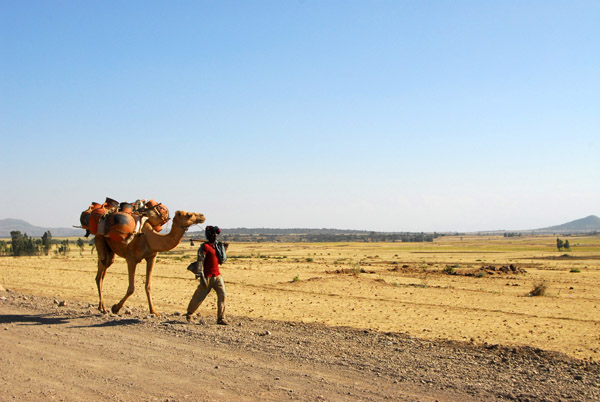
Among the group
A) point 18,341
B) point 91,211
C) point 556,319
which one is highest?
point 91,211

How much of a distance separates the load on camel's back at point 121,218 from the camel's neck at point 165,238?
0.44 m

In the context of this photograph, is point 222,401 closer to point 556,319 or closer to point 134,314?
point 134,314

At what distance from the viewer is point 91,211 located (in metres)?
14.1

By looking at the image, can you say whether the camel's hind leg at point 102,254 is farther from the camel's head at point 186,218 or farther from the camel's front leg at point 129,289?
the camel's head at point 186,218

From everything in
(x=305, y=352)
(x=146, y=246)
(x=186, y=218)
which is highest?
(x=186, y=218)

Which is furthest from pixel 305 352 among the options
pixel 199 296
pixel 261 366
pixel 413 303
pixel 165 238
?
pixel 413 303

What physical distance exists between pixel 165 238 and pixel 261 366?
5446 millimetres

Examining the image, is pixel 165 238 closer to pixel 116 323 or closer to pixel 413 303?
pixel 116 323

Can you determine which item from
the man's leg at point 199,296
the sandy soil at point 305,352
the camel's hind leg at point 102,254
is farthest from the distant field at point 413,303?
the man's leg at point 199,296

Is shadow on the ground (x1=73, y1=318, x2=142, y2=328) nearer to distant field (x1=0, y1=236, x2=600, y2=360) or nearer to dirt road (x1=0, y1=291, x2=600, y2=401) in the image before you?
dirt road (x1=0, y1=291, x2=600, y2=401)

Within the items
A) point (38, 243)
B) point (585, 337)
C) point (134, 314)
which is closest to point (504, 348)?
point (585, 337)

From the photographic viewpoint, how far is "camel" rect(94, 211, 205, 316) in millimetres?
12406

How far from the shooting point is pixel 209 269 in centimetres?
1166

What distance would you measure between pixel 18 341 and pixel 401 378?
694 centimetres
